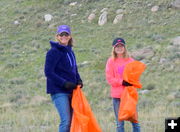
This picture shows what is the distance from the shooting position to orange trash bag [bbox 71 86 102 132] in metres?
5.47

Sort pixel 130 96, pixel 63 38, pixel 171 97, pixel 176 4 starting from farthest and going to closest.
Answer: pixel 176 4 < pixel 171 97 < pixel 130 96 < pixel 63 38

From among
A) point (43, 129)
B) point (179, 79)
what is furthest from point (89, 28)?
point (43, 129)

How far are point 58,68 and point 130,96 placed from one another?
41.7 inches

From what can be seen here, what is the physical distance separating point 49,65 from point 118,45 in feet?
3.64

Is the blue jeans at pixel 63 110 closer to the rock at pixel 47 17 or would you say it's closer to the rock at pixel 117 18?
the rock at pixel 117 18

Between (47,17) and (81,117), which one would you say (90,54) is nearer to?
(47,17)

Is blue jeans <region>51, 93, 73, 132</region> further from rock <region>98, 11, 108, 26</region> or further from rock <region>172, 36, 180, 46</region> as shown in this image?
rock <region>98, 11, 108, 26</region>

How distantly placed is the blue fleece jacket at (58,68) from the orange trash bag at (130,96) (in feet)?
2.40

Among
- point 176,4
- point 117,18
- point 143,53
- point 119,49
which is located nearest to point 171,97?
point 119,49

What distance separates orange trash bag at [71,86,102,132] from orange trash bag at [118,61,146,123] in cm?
45

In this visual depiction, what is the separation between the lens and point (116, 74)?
603cm

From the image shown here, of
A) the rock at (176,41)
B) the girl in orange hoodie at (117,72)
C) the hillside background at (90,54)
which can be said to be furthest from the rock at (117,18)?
the girl in orange hoodie at (117,72)

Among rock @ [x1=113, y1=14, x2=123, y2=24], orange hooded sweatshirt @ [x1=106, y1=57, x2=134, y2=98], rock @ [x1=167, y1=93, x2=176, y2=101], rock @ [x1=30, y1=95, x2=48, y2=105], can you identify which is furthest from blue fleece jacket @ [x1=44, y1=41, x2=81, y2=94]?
rock @ [x1=113, y1=14, x2=123, y2=24]

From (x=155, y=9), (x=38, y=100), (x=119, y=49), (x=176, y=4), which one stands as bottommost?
(x=38, y=100)
